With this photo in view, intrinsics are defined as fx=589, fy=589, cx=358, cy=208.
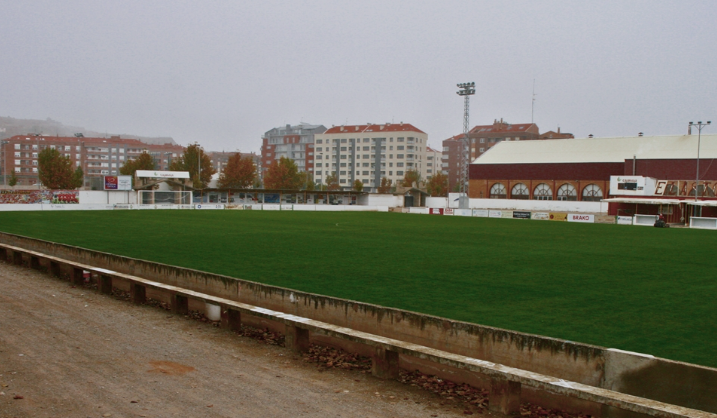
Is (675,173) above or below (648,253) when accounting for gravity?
above

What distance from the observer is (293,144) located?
163250 millimetres

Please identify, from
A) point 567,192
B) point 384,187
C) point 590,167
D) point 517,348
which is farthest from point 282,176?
point 517,348

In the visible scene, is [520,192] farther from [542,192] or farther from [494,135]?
[494,135]

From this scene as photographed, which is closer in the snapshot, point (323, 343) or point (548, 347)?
point (548, 347)

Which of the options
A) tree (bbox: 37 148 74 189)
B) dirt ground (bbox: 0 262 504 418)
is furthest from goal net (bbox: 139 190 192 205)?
dirt ground (bbox: 0 262 504 418)

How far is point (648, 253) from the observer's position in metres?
24.2

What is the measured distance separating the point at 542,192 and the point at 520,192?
2.94 metres

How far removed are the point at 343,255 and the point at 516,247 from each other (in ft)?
28.6

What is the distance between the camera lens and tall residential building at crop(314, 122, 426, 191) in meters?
138

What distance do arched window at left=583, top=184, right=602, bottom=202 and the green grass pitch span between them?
43.2 metres

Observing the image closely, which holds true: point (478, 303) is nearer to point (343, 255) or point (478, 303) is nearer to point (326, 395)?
point (326, 395)

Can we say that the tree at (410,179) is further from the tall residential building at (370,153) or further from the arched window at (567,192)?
the arched window at (567,192)

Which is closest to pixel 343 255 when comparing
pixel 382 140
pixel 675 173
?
pixel 675 173

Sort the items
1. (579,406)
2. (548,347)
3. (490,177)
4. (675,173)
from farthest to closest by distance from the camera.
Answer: (490,177)
(675,173)
(548,347)
(579,406)
